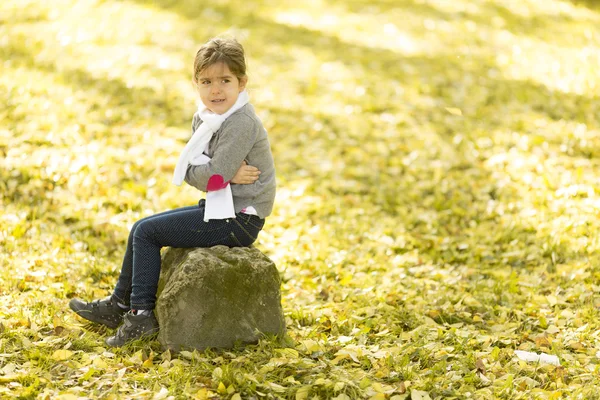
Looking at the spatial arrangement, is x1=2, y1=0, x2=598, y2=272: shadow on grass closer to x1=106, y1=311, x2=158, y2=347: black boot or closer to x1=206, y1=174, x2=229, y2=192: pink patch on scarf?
x1=206, y1=174, x2=229, y2=192: pink patch on scarf

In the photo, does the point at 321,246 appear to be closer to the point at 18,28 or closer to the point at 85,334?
the point at 85,334

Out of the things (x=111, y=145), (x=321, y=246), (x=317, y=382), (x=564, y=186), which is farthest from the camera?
(x=111, y=145)

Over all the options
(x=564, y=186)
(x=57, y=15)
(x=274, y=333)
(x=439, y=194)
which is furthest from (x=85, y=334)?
(x=57, y=15)

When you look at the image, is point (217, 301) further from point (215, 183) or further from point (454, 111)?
point (454, 111)

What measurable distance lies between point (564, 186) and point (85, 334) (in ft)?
17.3

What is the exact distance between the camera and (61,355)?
3811 mm

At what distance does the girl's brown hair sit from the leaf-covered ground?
68 centimetres

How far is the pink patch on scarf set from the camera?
387 cm

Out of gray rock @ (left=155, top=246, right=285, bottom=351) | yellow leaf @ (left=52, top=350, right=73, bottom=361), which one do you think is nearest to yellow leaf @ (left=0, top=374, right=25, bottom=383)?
yellow leaf @ (left=52, top=350, right=73, bottom=361)

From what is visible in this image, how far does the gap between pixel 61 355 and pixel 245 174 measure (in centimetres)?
157

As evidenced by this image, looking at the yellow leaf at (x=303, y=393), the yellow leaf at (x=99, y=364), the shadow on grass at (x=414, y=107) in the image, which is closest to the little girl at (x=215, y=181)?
the yellow leaf at (x=99, y=364)

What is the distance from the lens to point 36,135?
734 centimetres

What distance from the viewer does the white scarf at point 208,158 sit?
12.9ft

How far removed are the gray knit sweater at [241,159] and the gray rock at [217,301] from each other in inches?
14.2
